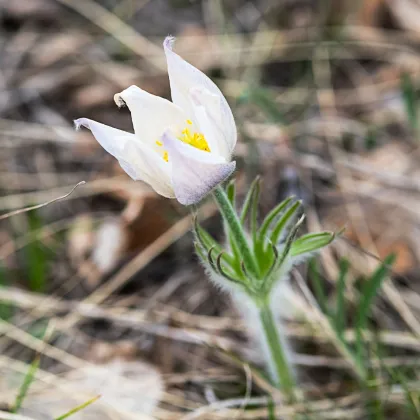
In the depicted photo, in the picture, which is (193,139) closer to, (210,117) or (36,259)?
(210,117)

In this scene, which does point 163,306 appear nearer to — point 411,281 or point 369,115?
point 411,281

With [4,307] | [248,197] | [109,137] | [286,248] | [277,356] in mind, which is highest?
[109,137]

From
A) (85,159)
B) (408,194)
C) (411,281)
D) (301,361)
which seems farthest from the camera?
(85,159)

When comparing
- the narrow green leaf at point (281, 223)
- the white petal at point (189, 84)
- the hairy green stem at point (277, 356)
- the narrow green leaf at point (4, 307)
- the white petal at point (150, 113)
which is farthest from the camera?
the narrow green leaf at point (4, 307)

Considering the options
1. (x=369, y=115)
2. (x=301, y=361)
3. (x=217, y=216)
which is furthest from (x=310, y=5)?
(x=301, y=361)

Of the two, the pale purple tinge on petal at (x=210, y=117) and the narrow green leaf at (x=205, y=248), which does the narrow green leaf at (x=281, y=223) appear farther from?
the pale purple tinge on petal at (x=210, y=117)

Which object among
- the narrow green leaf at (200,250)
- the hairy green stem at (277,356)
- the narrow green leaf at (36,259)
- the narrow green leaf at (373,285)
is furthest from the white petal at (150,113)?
the narrow green leaf at (36,259)

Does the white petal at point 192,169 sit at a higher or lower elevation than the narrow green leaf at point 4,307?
higher

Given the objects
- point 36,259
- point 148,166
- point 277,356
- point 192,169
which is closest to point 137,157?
point 148,166
